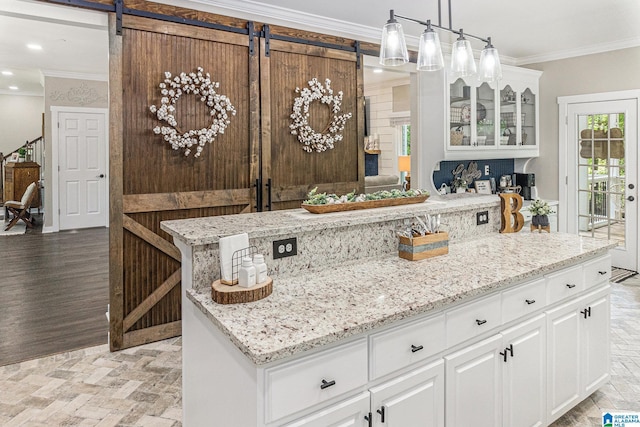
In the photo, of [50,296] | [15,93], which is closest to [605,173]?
[50,296]

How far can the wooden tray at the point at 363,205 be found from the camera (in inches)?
91.0

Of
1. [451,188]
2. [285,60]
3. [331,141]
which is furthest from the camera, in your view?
[451,188]

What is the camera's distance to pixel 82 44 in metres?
5.66

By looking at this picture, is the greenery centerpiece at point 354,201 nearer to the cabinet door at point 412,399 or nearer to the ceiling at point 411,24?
the cabinet door at point 412,399

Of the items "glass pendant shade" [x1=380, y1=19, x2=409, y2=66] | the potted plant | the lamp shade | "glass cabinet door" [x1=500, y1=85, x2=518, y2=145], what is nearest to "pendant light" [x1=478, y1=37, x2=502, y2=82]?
"glass pendant shade" [x1=380, y1=19, x2=409, y2=66]

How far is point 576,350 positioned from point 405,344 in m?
1.29

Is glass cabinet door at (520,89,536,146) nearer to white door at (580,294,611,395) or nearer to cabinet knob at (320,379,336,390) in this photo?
white door at (580,294,611,395)

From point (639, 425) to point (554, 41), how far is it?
4134 millimetres

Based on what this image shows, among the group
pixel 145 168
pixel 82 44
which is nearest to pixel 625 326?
pixel 145 168

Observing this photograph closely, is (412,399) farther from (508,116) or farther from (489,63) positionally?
(508,116)

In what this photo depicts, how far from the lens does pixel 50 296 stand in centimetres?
447

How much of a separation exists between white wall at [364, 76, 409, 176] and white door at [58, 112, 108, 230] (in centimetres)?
510

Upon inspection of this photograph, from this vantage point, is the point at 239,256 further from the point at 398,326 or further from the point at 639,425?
the point at 639,425

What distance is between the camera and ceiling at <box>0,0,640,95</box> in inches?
137
